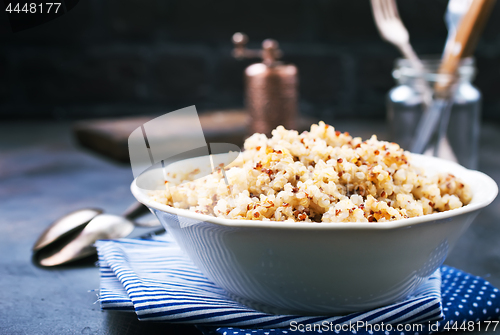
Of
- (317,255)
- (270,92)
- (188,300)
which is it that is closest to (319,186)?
(317,255)

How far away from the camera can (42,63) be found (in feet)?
8.11

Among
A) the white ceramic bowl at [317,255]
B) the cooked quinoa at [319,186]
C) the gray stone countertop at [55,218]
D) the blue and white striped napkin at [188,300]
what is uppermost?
the cooked quinoa at [319,186]

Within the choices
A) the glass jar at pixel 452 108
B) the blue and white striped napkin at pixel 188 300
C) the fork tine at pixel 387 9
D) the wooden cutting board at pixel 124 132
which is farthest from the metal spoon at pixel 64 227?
the fork tine at pixel 387 9

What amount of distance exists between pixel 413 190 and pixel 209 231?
0.90 feet

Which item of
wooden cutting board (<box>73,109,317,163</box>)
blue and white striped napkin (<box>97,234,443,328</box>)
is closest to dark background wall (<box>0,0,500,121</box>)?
wooden cutting board (<box>73,109,317,163</box>)

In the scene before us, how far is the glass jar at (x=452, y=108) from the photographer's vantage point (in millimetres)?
1405

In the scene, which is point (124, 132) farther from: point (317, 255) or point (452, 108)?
point (317, 255)

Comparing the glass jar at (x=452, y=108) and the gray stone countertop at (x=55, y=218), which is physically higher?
the glass jar at (x=452, y=108)

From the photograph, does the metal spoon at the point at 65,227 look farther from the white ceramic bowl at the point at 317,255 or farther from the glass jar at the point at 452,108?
the glass jar at the point at 452,108

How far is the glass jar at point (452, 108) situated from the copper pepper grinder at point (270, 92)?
0.36 m

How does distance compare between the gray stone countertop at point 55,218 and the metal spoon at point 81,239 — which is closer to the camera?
the gray stone countertop at point 55,218

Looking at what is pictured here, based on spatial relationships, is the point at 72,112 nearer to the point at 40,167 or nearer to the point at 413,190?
the point at 40,167

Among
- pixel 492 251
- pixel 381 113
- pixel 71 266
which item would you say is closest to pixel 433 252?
pixel 492 251

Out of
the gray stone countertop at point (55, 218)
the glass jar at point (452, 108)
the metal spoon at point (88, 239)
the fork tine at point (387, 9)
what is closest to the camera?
the gray stone countertop at point (55, 218)
